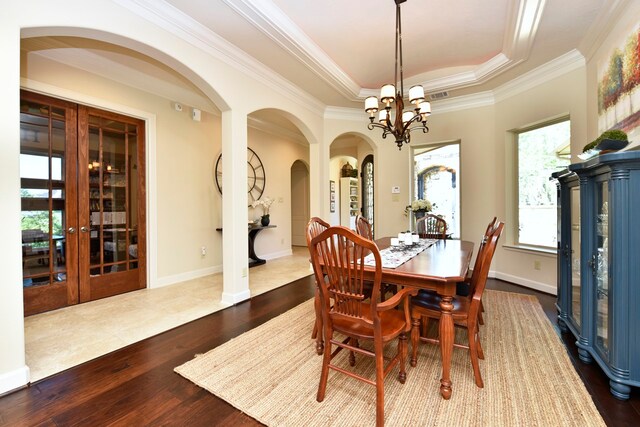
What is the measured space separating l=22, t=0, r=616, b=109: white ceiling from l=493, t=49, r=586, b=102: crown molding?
3.9 inches

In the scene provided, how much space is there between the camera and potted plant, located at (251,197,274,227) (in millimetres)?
5539

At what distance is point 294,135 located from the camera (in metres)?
6.48

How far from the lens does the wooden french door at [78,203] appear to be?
3004 mm

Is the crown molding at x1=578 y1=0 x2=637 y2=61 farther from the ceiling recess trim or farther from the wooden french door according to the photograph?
the wooden french door

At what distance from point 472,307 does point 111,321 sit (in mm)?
3203

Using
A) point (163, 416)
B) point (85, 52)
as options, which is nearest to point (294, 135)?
point (85, 52)

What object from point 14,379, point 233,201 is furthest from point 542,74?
point 14,379

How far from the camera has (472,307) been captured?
1731 millimetres

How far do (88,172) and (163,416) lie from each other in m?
3.12

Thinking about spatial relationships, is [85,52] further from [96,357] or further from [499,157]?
[499,157]

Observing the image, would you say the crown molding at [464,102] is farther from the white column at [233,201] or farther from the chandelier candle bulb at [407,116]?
the white column at [233,201]

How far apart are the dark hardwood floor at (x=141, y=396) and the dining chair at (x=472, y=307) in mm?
511

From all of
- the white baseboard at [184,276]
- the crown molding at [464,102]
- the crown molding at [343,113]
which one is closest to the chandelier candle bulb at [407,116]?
the crown molding at [464,102]

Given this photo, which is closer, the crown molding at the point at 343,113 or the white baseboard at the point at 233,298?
the white baseboard at the point at 233,298
